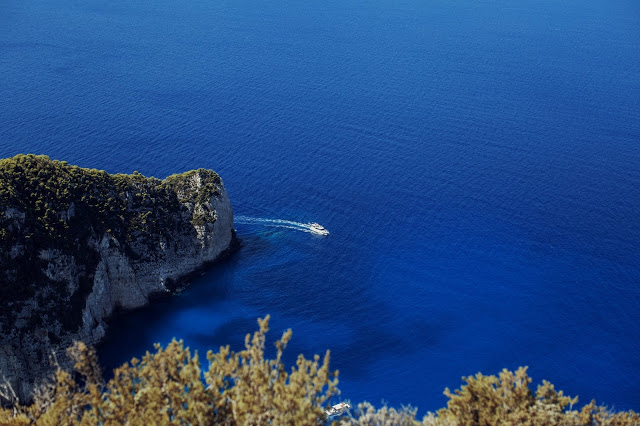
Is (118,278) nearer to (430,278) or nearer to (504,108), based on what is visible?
(430,278)

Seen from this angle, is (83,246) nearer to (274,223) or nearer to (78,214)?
(78,214)

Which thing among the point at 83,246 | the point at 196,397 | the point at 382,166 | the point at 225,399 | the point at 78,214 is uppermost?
the point at 382,166

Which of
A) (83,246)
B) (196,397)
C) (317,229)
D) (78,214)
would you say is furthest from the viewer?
(317,229)

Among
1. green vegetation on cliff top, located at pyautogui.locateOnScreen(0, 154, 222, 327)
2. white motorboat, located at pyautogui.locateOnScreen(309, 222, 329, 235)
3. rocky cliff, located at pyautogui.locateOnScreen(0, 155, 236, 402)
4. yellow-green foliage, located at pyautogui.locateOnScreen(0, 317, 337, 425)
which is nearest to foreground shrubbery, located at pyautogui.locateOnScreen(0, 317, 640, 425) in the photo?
yellow-green foliage, located at pyautogui.locateOnScreen(0, 317, 337, 425)

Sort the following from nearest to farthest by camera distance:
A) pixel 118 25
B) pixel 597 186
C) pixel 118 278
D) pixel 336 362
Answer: pixel 336 362 < pixel 118 278 < pixel 597 186 < pixel 118 25

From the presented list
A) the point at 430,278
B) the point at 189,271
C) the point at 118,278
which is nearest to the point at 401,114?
the point at 430,278

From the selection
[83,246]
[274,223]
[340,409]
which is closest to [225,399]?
[340,409]

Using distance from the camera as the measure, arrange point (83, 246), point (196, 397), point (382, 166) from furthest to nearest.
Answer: point (382, 166)
point (83, 246)
point (196, 397)

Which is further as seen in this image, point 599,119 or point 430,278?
point 599,119
